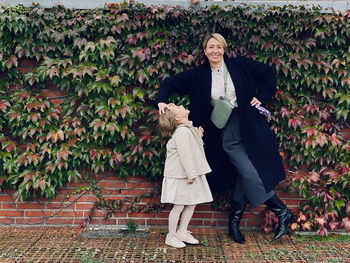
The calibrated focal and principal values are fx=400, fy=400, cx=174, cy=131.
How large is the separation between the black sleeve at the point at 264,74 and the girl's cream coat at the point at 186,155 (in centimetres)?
76

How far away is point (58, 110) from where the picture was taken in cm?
421

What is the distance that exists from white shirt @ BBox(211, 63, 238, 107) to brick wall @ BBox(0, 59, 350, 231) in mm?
1224

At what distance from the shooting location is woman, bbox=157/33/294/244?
377cm

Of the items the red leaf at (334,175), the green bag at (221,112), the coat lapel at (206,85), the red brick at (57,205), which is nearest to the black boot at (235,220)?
the green bag at (221,112)

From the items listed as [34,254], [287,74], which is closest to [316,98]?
[287,74]

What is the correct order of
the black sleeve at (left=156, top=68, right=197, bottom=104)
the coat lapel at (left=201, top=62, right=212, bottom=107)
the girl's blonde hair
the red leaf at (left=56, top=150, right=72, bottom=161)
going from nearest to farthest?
the girl's blonde hair → the coat lapel at (left=201, top=62, right=212, bottom=107) → the black sleeve at (left=156, top=68, right=197, bottom=104) → the red leaf at (left=56, top=150, right=72, bottom=161)

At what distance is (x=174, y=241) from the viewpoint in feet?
12.6

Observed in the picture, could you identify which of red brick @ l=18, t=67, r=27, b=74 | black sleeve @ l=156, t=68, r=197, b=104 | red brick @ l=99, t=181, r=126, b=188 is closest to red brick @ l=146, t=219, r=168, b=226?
red brick @ l=99, t=181, r=126, b=188

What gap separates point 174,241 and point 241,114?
4.51ft

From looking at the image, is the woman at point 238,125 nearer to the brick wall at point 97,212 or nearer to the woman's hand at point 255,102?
the woman's hand at point 255,102

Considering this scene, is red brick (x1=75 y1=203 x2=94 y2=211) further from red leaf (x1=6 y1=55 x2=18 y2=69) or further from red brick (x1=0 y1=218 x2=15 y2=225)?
red leaf (x1=6 y1=55 x2=18 y2=69)

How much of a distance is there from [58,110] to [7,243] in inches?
55.7

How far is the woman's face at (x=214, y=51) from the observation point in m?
3.75

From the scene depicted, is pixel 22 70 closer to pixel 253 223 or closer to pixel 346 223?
pixel 253 223
